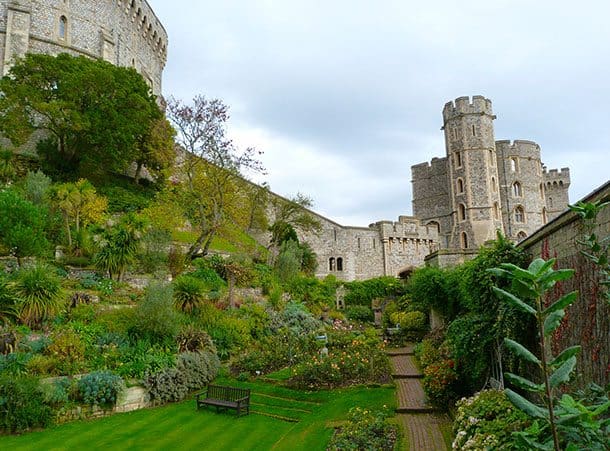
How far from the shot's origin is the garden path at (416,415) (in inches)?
307

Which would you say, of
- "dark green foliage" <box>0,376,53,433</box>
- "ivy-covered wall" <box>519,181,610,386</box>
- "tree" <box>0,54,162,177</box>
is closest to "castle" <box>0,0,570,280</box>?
"tree" <box>0,54,162,177</box>

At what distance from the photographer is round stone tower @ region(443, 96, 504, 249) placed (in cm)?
4181

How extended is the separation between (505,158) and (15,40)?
4157 cm

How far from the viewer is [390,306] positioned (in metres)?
25.8

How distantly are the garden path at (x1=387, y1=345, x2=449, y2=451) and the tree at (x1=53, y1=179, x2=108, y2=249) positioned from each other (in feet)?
46.3

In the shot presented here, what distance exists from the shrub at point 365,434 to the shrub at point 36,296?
8910 millimetres

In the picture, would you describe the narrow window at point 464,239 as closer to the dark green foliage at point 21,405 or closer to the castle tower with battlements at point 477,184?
the castle tower with battlements at point 477,184

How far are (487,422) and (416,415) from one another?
3.78 m

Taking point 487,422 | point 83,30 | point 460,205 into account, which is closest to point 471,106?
point 460,205

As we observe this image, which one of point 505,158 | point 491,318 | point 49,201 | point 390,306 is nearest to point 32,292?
point 49,201

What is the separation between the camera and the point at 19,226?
51.0ft

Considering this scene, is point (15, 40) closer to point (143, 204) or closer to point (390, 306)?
point (143, 204)

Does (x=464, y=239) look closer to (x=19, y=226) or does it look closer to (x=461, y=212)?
(x=461, y=212)

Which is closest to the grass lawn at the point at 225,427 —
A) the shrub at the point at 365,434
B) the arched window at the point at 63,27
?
the shrub at the point at 365,434
